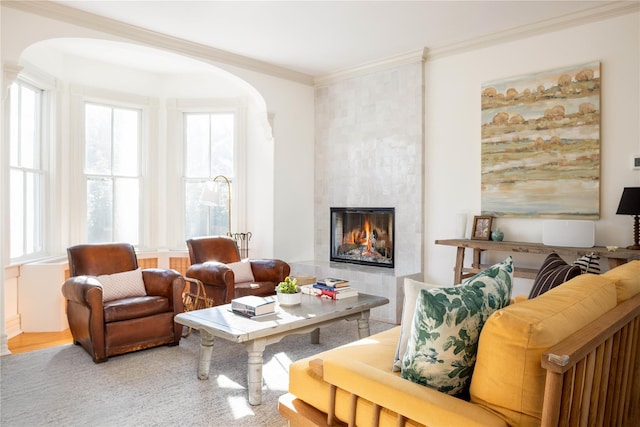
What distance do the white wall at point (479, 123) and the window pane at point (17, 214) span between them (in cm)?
410

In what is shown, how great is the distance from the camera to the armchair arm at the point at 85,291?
3410mm

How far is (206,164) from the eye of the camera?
600 cm

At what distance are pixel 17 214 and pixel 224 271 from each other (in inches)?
83.1

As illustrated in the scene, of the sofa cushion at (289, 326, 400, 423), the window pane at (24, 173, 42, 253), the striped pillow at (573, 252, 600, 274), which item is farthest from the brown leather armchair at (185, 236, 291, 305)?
the striped pillow at (573, 252, 600, 274)

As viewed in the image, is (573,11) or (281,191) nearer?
(573,11)

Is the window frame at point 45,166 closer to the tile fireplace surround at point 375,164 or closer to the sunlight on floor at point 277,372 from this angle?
the tile fireplace surround at point 375,164

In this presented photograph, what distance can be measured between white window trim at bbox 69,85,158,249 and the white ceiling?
19.6 inches

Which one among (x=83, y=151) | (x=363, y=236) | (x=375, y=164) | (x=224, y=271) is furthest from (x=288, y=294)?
(x=83, y=151)

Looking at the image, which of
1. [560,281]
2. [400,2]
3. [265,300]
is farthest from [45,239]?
[560,281]

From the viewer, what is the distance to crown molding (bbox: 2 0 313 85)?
383 cm

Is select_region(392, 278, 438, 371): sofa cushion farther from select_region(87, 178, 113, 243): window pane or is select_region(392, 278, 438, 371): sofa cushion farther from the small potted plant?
select_region(87, 178, 113, 243): window pane

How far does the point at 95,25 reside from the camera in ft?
13.6

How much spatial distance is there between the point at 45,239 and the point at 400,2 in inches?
165

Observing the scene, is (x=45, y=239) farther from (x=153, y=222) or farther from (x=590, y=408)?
(x=590, y=408)
